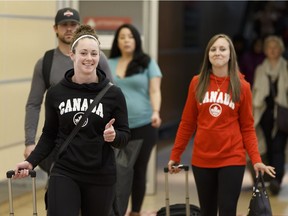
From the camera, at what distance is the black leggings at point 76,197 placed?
4246mm

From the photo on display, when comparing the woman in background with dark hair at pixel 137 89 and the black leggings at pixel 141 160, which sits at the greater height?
the woman in background with dark hair at pixel 137 89

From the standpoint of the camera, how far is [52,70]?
18.0 ft

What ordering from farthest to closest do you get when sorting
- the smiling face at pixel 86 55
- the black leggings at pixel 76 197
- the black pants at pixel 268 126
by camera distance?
1. the black pants at pixel 268 126
2. the smiling face at pixel 86 55
3. the black leggings at pixel 76 197

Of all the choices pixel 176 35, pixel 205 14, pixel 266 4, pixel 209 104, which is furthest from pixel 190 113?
pixel 205 14

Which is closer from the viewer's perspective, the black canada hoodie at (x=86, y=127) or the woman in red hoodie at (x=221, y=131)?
the black canada hoodie at (x=86, y=127)

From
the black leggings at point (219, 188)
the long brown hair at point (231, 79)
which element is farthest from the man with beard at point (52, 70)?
the black leggings at point (219, 188)

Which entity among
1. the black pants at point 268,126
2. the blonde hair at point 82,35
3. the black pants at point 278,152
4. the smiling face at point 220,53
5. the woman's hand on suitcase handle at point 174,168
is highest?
the blonde hair at point 82,35

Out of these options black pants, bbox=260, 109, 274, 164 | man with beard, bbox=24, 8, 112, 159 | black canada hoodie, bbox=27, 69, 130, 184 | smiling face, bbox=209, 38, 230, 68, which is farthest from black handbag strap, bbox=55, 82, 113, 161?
black pants, bbox=260, 109, 274, 164

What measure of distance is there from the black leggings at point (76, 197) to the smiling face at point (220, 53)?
1.49m

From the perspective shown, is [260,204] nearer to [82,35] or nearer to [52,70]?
[82,35]

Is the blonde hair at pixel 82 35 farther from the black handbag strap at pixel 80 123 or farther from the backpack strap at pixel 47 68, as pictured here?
the backpack strap at pixel 47 68

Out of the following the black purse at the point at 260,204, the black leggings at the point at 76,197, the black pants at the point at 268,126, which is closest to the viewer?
the black leggings at the point at 76,197

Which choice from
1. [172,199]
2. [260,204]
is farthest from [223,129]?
[172,199]

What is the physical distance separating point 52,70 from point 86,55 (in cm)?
116
